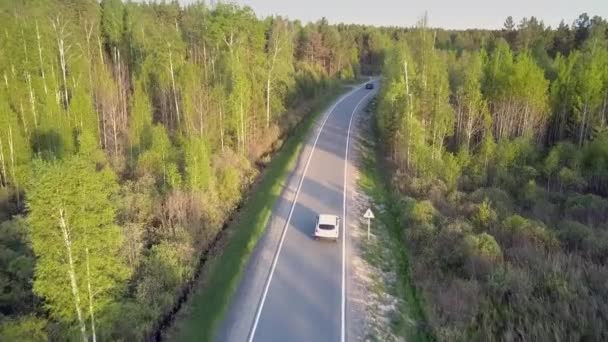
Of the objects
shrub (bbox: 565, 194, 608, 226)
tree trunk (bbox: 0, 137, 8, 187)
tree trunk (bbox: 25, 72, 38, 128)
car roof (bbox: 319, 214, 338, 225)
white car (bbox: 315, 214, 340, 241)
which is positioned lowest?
shrub (bbox: 565, 194, 608, 226)

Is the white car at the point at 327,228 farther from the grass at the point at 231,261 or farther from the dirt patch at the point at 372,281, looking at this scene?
the grass at the point at 231,261

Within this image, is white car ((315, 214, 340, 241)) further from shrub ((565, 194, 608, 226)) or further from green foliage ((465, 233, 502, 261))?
shrub ((565, 194, 608, 226))

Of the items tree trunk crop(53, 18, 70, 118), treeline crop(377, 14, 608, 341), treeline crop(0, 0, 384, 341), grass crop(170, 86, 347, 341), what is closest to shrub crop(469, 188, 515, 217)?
Answer: treeline crop(377, 14, 608, 341)

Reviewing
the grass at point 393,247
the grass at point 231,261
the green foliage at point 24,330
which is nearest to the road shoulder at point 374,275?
the grass at point 393,247

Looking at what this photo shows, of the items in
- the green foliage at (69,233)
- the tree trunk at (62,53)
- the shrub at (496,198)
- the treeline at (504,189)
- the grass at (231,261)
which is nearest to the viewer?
the green foliage at (69,233)

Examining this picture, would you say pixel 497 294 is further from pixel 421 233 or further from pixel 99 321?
pixel 99 321

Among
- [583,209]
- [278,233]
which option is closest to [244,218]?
[278,233]
